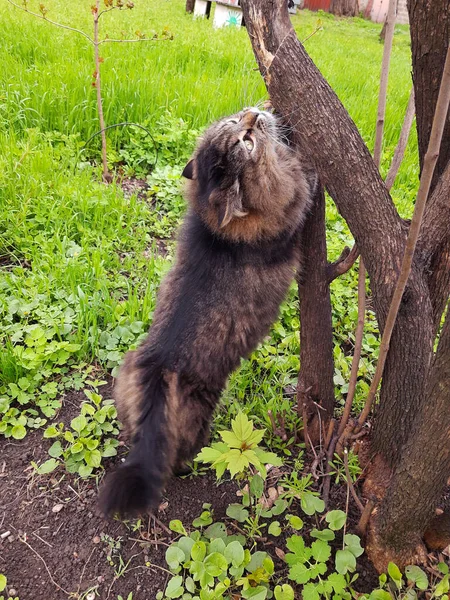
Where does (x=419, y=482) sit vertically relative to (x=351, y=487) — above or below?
above

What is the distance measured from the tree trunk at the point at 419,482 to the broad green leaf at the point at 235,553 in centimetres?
51

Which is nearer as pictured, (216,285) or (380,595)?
(380,595)

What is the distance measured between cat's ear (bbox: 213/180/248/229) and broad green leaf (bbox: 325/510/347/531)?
122cm

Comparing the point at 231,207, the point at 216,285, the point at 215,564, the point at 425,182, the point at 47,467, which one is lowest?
the point at 47,467

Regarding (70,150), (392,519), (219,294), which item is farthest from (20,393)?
(70,150)

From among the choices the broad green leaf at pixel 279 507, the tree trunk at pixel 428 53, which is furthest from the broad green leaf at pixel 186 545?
the tree trunk at pixel 428 53

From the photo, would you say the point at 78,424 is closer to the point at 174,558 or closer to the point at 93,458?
the point at 93,458

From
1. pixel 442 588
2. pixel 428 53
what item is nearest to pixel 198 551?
pixel 442 588

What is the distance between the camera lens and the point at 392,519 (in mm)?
1766

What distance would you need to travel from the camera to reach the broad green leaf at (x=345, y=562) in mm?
1774

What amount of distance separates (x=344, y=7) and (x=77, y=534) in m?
20.1

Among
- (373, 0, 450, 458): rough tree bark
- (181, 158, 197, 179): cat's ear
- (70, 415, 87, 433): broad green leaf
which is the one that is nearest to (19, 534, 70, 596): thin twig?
(70, 415, 87, 433): broad green leaf

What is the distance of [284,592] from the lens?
172 centimetres

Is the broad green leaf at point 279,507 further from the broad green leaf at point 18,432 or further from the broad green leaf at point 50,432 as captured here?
the broad green leaf at point 18,432
